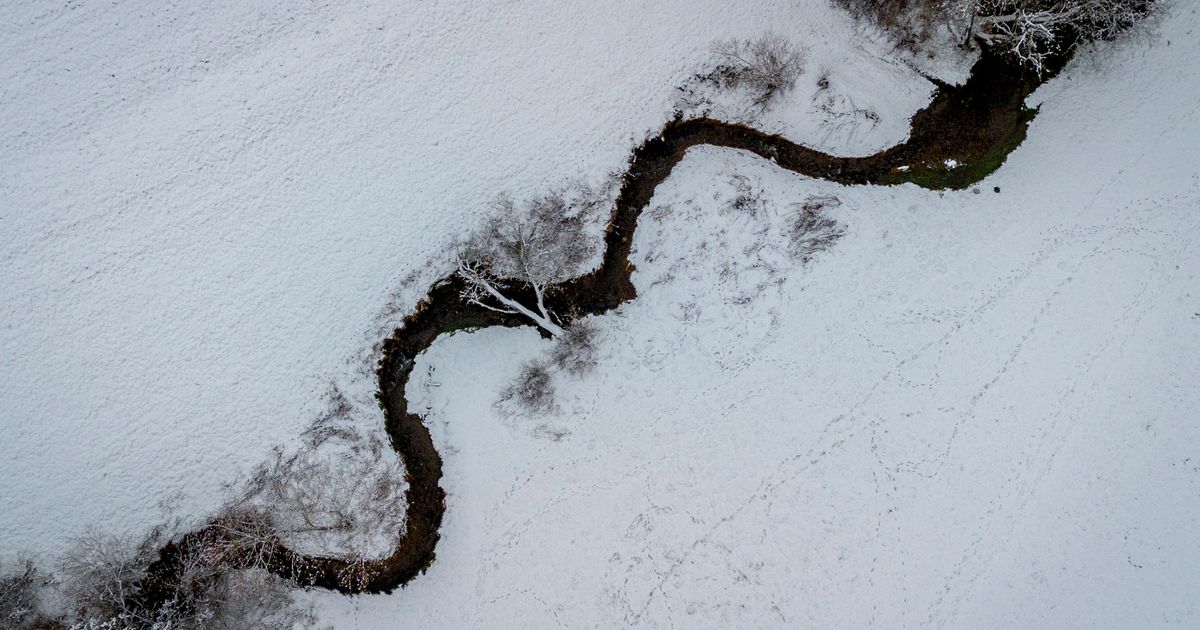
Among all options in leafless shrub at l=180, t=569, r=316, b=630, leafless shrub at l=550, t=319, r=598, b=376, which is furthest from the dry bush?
leafless shrub at l=180, t=569, r=316, b=630

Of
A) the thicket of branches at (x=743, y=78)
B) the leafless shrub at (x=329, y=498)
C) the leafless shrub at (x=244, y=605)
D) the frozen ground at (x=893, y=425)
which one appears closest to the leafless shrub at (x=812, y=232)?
the frozen ground at (x=893, y=425)

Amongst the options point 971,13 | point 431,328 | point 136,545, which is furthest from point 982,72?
point 136,545

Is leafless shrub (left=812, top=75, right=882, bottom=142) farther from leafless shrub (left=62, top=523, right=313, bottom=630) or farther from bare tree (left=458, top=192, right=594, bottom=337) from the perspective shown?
leafless shrub (left=62, top=523, right=313, bottom=630)

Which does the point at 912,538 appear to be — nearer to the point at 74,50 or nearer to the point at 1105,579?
the point at 1105,579

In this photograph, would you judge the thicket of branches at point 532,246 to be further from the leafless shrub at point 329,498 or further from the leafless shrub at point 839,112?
the leafless shrub at point 839,112

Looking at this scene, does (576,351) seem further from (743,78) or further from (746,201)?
(743,78)

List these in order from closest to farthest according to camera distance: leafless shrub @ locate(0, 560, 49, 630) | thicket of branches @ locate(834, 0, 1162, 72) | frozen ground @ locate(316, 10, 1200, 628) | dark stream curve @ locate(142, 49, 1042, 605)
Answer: thicket of branches @ locate(834, 0, 1162, 72)
frozen ground @ locate(316, 10, 1200, 628)
leafless shrub @ locate(0, 560, 49, 630)
dark stream curve @ locate(142, 49, 1042, 605)
